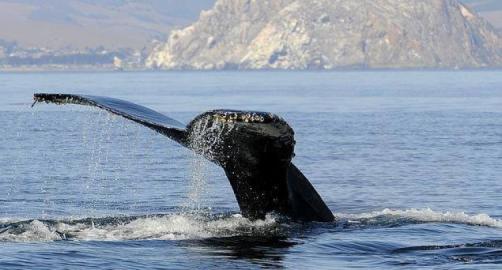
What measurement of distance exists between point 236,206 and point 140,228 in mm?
4589

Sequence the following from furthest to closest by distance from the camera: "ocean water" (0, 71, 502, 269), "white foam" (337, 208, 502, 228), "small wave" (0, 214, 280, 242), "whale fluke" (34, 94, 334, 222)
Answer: "white foam" (337, 208, 502, 228)
"small wave" (0, 214, 280, 242)
"ocean water" (0, 71, 502, 269)
"whale fluke" (34, 94, 334, 222)

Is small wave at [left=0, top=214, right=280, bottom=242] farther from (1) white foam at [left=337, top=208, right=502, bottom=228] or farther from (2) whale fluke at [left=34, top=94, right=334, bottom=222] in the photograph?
(1) white foam at [left=337, top=208, right=502, bottom=228]

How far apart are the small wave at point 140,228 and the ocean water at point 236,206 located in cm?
2

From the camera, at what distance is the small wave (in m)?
13.4

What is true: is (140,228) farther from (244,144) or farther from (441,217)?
(441,217)

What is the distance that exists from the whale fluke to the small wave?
1.51ft

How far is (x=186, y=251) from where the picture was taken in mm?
12531

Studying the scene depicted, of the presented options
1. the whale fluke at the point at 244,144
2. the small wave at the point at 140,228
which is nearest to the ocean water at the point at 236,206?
the small wave at the point at 140,228

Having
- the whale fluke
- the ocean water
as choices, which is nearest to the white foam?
the ocean water

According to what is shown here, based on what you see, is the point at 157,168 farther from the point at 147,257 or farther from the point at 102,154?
the point at 147,257

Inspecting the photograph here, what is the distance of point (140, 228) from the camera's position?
46.4 feet

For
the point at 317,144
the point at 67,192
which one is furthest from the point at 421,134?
the point at 67,192

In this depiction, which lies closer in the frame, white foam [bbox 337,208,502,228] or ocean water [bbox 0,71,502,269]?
ocean water [bbox 0,71,502,269]

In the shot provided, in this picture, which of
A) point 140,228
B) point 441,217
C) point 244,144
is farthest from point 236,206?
point 244,144
